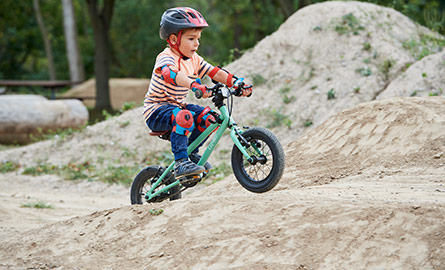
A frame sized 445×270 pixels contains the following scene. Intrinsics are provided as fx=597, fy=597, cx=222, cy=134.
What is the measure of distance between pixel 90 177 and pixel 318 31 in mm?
5884

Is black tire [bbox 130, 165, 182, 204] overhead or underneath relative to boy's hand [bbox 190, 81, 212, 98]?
underneath

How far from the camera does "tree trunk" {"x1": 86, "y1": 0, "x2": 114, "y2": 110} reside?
18.8 meters

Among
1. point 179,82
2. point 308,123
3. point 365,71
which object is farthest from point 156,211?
point 365,71

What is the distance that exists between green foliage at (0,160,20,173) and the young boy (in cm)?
674

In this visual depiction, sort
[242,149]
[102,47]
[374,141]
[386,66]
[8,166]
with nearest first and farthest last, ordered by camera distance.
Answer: [242,149], [374,141], [8,166], [386,66], [102,47]

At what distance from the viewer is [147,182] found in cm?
649

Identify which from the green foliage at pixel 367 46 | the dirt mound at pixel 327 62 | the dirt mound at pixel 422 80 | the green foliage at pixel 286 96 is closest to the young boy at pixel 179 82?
the dirt mound at pixel 327 62

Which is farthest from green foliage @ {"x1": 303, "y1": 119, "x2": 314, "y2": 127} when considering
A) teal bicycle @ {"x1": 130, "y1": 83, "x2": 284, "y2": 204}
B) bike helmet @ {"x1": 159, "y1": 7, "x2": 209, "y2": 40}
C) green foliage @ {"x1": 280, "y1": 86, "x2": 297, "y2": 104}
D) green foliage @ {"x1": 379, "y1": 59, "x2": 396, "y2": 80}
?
bike helmet @ {"x1": 159, "y1": 7, "x2": 209, "y2": 40}

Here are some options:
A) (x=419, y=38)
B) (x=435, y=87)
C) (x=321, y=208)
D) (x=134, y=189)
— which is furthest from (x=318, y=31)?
(x=321, y=208)

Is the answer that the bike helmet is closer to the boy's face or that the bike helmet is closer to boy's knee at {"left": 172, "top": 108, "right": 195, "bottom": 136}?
the boy's face

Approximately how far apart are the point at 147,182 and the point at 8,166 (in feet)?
19.9

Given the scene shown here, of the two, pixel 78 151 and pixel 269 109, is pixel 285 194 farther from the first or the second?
pixel 78 151

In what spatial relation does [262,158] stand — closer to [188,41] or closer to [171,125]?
[171,125]

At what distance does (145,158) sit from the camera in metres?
11.3
